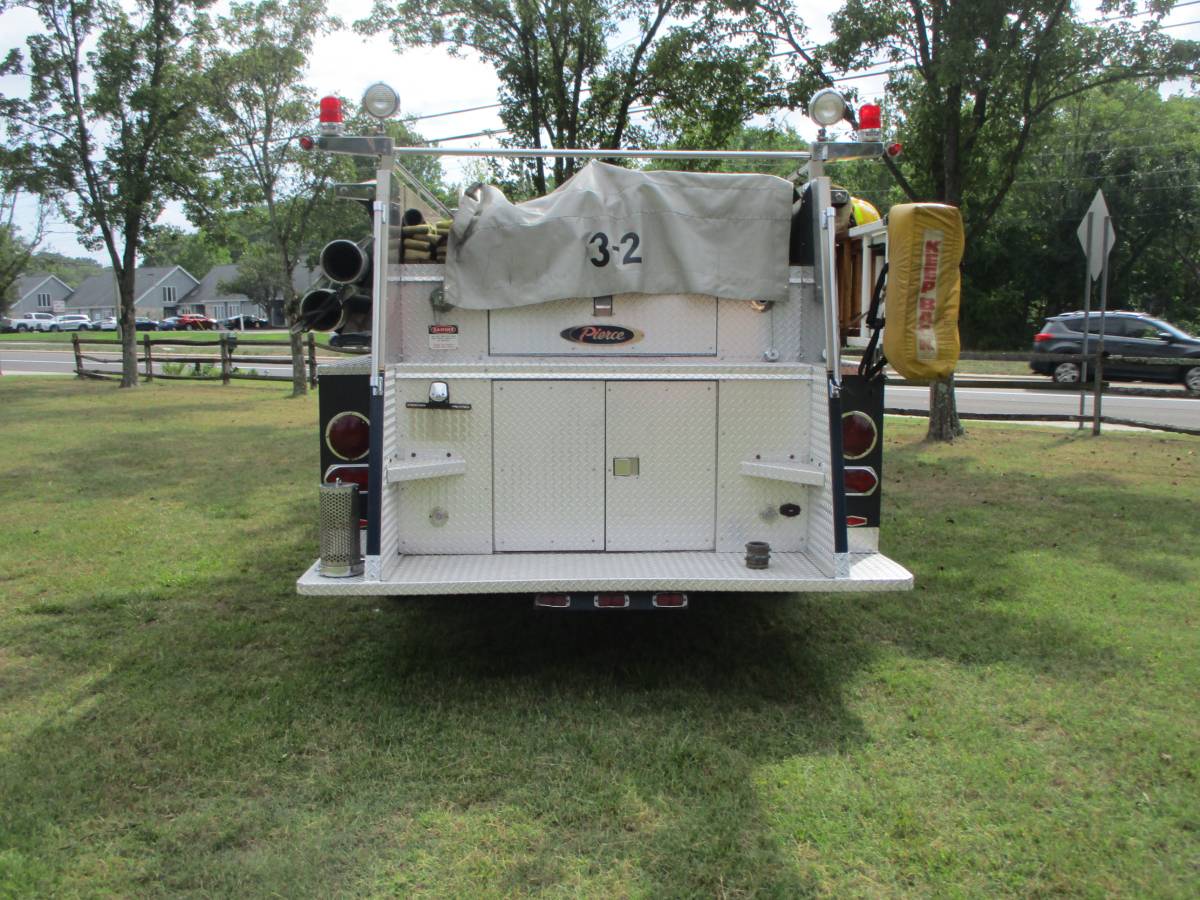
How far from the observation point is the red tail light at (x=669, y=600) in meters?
4.19

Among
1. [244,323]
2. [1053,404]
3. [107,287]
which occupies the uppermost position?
[107,287]

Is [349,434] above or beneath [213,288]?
beneath

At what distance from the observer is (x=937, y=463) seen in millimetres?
10148

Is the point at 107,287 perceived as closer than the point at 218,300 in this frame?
No

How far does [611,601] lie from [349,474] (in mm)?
1434

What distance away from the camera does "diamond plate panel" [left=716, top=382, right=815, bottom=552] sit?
176 inches

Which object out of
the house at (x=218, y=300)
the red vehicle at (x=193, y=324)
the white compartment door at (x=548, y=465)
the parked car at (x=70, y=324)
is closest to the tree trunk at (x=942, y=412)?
the white compartment door at (x=548, y=465)

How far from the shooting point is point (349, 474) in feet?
15.2

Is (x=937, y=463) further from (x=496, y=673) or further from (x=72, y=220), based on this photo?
(x=72, y=220)

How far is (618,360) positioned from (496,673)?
5.30 feet

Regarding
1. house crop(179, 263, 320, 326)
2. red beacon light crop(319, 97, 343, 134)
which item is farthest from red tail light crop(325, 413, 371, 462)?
house crop(179, 263, 320, 326)

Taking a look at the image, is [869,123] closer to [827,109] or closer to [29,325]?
[827,109]

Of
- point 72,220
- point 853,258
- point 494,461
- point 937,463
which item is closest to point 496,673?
point 494,461

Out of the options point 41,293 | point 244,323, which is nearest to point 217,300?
point 244,323
